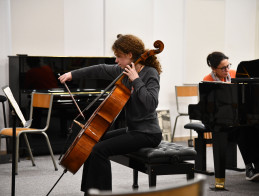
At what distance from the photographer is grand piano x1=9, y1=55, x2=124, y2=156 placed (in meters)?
5.50

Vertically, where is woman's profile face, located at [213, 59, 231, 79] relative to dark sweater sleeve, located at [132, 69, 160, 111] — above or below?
above

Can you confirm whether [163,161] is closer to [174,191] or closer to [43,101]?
[174,191]

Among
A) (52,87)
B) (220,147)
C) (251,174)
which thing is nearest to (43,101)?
(52,87)

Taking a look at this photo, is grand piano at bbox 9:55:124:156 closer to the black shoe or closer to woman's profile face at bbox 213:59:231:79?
woman's profile face at bbox 213:59:231:79

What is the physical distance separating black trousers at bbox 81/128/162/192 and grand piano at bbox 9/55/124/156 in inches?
99.3

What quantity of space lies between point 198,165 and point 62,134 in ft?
6.36

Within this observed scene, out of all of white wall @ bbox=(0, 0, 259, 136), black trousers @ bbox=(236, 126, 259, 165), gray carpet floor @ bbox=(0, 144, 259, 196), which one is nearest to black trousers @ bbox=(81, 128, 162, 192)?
gray carpet floor @ bbox=(0, 144, 259, 196)

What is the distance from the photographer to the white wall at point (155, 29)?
236 inches

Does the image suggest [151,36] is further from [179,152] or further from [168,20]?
[179,152]

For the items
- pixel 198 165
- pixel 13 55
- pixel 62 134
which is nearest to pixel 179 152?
pixel 198 165

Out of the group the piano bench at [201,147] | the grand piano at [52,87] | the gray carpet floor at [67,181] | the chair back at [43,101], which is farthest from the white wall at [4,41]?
the piano bench at [201,147]

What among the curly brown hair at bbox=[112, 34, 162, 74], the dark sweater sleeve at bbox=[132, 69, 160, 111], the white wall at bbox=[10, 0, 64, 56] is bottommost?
the dark sweater sleeve at bbox=[132, 69, 160, 111]

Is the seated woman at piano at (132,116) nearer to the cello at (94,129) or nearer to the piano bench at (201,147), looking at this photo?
the cello at (94,129)

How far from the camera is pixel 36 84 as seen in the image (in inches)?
220
